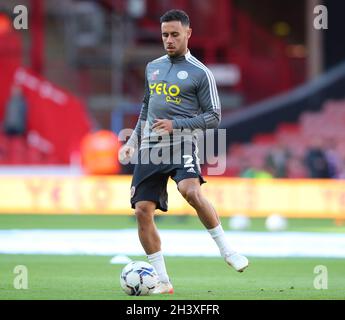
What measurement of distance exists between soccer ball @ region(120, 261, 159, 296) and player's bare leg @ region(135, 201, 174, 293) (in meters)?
0.14

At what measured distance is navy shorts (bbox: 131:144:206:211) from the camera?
1104cm

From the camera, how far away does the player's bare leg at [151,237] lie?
1101cm

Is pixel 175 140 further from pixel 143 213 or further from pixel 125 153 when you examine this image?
pixel 143 213

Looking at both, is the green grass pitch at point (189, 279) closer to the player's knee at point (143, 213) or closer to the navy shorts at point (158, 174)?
the player's knee at point (143, 213)

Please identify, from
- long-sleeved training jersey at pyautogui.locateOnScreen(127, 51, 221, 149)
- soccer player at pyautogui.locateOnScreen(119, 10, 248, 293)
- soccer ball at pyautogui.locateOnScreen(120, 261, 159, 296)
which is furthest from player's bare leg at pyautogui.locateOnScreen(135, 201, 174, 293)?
long-sleeved training jersey at pyautogui.locateOnScreen(127, 51, 221, 149)

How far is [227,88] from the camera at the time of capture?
111 feet

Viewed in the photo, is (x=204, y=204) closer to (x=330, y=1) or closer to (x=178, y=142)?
(x=178, y=142)

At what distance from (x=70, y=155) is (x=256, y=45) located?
776 cm

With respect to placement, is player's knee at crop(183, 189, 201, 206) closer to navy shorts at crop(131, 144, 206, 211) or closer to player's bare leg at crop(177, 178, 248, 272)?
player's bare leg at crop(177, 178, 248, 272)

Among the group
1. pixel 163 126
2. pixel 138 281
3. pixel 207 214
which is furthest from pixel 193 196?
pixel 138 281

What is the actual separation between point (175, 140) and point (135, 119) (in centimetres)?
1937

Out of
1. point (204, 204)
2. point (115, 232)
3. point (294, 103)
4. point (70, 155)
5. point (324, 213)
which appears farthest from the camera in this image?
point (294, 103)

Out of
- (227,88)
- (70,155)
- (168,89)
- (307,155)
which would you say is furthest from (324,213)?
(168,89)

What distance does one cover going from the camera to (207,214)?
11055mm
